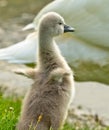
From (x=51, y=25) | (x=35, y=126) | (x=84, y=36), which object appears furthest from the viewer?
(x=84, y=36)

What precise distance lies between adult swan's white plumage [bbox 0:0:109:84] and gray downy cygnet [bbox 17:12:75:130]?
0.77 metres

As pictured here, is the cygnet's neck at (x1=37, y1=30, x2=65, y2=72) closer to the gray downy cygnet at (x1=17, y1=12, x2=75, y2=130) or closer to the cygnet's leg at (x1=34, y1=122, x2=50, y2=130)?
the gray downy cygnet at (x1=17, y1=12, x2=75, y2=130)

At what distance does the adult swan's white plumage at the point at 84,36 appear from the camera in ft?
17.3

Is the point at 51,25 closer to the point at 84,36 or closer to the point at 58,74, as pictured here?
the point at 58,74

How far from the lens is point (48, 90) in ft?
14.4

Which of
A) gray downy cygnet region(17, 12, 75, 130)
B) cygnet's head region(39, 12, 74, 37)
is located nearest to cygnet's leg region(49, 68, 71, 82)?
gray downy cygnet region(17, 12, 75, 130)

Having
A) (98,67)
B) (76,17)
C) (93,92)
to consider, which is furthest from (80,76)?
(93,92)

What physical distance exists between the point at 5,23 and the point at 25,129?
8142mm

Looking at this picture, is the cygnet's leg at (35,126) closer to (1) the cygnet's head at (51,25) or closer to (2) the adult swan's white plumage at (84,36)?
(1) the cygnet's head at (51,25)

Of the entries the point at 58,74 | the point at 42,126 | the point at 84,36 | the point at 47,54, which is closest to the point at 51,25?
the point at 47,54

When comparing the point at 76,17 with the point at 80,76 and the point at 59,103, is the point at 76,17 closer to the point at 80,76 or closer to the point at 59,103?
the point at 80,76

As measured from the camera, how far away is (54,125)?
436 cm

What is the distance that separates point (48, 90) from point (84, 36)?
994mm

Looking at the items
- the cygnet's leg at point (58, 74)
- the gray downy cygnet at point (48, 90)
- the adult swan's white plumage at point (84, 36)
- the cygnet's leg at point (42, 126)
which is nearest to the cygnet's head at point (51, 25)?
the gray downy cygnet at point (48, 90)
